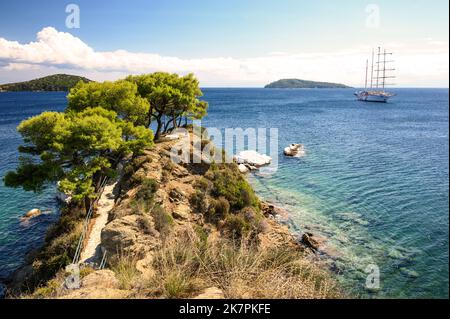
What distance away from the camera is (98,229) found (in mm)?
18297

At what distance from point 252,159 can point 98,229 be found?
26.4 meters

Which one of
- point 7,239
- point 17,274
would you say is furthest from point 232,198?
point 7,239

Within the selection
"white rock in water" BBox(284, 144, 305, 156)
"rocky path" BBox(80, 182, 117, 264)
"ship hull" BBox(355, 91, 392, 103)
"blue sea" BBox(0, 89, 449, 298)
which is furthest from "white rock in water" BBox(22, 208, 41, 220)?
"ship hull" BBox(355, 91, 392, 103)

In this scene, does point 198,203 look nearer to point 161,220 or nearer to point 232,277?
point 161,220

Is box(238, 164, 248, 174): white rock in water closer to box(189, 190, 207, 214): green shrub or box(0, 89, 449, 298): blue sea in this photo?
box(0, 89, 449, 298): blue sea

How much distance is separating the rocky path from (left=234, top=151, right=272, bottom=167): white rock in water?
2035 centimetres

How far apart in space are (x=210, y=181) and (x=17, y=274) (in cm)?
1394

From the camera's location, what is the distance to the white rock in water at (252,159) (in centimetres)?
4103

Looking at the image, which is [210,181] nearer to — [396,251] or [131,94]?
[131,94]

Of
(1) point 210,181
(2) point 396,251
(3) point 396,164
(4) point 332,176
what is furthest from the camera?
(3) point 396,164

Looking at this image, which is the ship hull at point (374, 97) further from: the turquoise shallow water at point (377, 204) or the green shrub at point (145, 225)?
the green shrub at point (145, 225)

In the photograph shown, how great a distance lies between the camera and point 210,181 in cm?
2402

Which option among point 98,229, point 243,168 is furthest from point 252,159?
point 98,229

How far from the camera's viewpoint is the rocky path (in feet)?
51.8
